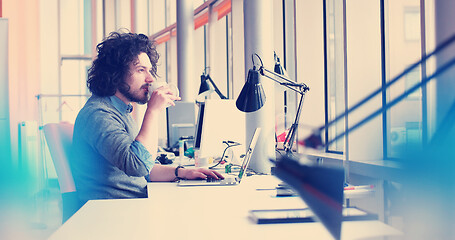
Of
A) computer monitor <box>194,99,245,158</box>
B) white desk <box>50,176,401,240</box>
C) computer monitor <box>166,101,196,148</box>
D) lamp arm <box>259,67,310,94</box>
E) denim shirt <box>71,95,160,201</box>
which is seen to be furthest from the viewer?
computer monitor <box>166,101,196,148</box>

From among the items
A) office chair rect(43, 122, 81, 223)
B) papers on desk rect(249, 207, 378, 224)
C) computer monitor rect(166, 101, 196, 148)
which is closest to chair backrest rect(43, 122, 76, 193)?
office chair rect(43, 122, 81, 223)

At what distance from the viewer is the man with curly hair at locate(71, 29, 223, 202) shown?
5.69 feet

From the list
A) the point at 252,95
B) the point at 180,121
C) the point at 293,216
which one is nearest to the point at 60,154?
the point at 252,95

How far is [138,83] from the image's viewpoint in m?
2.08

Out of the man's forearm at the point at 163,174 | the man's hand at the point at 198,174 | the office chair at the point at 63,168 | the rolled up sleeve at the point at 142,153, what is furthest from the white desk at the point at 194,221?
the office chair at the point at 63,168

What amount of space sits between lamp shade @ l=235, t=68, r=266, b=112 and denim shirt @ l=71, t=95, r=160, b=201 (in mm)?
516

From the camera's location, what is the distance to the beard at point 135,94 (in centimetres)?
204

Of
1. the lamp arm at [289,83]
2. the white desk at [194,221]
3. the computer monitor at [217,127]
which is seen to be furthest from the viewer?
the computer monitor at [217,127]

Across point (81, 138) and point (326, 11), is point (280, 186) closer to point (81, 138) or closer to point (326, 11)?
point (81, 138)

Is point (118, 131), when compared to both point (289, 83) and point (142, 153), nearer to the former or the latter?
point (142, 153)

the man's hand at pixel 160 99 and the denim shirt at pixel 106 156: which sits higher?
the man's hand at pixel 160 99

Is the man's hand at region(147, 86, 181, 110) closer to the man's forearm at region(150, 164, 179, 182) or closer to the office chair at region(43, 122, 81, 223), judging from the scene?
the man's forearm at region(150, 164, 179, 182)

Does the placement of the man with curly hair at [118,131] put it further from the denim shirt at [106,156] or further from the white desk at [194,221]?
the white desk at [194,221]

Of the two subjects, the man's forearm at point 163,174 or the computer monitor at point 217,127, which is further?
the computer monitor at point 217,127
